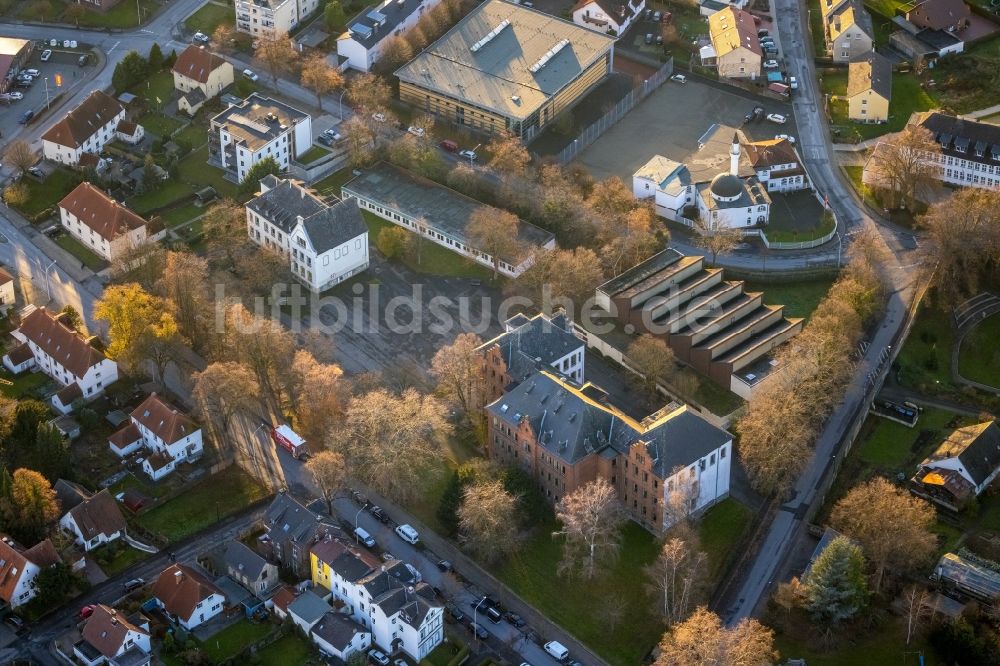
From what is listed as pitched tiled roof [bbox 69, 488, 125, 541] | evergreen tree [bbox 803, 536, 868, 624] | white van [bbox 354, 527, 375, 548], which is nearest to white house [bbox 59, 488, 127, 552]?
pitched tiled roof [bbox 69, 488, 125, 541]

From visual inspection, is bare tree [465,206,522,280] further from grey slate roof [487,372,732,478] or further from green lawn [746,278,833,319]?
grey slate roof [487,372,732,478]

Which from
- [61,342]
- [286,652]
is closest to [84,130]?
[61,342]

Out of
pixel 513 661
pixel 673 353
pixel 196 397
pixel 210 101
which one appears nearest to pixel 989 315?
pixel 673 353

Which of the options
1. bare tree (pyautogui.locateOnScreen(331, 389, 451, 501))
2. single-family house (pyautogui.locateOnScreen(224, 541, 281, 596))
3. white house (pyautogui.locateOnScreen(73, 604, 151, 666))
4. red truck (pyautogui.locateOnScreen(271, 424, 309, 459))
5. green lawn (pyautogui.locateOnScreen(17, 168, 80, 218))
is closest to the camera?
white house (pyautogui.locateOnScreen(73, 604, 151, 666))

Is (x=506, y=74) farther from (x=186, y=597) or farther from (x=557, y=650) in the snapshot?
(x=186, y=597)

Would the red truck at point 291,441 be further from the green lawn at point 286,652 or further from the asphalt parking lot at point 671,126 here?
the asphalt parking lot at point 671,126
